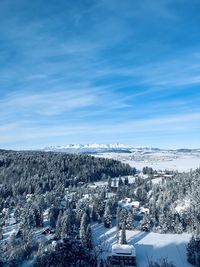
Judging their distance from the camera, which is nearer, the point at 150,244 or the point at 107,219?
the point at 150,244

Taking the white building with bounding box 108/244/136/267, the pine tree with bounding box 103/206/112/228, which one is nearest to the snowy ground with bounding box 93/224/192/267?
the pine tree with bounding box 103/206/112/228

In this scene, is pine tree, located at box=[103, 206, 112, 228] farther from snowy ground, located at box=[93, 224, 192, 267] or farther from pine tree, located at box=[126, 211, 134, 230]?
pine tree, located at box=[126, 211, 134, 230]

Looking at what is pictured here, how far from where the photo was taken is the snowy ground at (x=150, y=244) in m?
71.2

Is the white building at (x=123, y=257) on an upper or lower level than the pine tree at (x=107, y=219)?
lower

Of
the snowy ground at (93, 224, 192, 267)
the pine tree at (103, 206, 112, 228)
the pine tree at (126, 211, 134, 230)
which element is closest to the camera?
the snowy ground at (93, 224, 192, 267)

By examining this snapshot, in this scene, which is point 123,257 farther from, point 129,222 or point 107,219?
point 107,219

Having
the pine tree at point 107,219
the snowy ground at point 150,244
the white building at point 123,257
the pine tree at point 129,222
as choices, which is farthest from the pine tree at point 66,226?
the pine tree at point 129,222

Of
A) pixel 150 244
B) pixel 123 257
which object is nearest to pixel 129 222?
pixel 150 244

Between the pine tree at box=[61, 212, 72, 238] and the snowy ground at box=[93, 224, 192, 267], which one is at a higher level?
the pine tree at box=[61, 212, 72, 238]

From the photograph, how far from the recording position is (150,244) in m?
79.8

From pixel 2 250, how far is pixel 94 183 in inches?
3881

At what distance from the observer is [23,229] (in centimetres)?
8369

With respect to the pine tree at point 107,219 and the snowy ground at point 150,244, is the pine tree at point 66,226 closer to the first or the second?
the snowy ground at point 150,244

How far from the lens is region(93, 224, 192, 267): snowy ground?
71.2 metres
